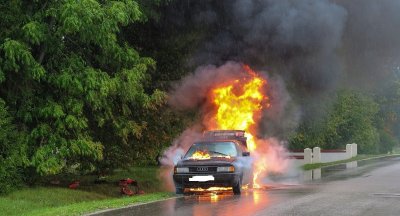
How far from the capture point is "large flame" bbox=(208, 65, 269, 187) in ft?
71.1

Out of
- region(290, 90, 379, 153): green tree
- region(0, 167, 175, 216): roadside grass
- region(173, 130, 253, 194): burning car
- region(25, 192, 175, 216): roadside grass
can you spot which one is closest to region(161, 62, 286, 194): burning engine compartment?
region(0, 167, 175, 216): roadside grass

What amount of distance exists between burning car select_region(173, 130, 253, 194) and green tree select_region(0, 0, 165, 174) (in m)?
→ 2.49

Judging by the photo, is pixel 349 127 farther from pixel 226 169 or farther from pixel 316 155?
pixel 226 169

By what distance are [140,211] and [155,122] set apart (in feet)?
30.4

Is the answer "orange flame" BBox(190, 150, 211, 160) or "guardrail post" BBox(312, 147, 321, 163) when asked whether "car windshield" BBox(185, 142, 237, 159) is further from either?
"guardrail post" BBox(312, 147, 321, 163)

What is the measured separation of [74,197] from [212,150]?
4.29m

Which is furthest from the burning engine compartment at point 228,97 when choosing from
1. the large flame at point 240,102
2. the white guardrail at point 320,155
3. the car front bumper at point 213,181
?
the white guardrail at point 320,155

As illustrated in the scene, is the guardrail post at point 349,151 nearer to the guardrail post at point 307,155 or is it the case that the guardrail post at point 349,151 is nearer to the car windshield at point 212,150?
the guardrail post at point 307,155

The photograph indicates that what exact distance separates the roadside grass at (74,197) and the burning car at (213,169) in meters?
0.69

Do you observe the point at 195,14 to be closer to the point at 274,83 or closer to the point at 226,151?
the point at 274,83

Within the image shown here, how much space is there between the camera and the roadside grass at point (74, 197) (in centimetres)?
1166

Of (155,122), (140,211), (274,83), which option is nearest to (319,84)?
(274,83)

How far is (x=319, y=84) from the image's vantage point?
2202cm

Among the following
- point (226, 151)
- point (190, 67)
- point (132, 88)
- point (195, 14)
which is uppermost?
point (195, 14)
